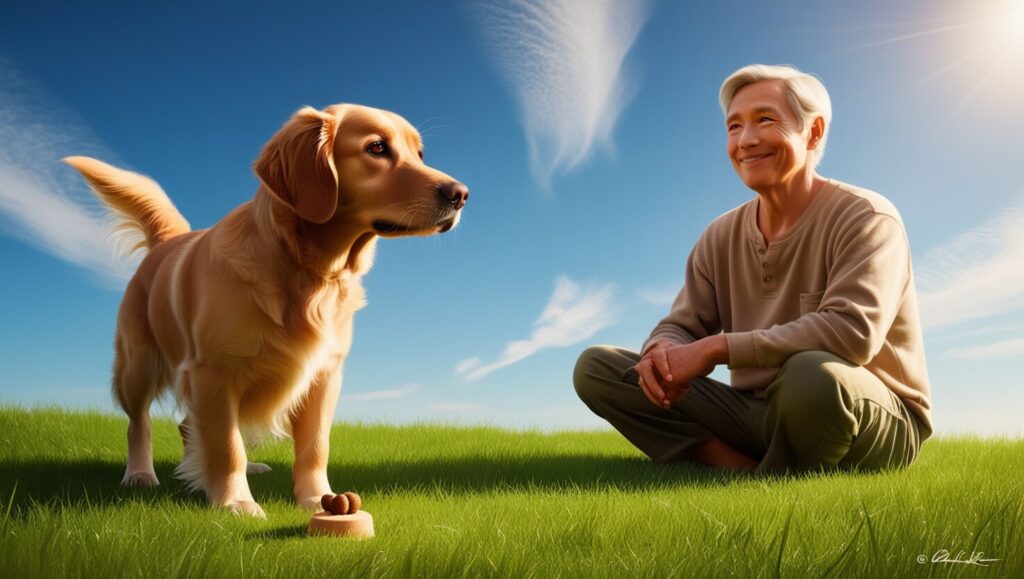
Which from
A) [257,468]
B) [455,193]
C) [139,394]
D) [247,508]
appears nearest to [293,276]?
[455,193]

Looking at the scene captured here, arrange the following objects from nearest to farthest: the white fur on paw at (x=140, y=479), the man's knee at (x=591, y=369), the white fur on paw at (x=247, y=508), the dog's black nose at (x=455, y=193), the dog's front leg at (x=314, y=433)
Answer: the white fur on paw at (x=247, y=508) → the dog's black nose at (x=455, y=193) → the dog's front leg at (x=314, y=433) → the white fur on paw at (x=140, y=479) → the man's knee at (x=591, y=369)

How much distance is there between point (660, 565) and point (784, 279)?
2685 mm

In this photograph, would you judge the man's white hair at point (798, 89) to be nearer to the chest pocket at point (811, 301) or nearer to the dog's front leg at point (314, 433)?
the chest pocket at point (811, 301)

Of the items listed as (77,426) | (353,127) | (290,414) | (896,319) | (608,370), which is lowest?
(77,426)

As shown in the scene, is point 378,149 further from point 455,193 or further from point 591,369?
point 591,369

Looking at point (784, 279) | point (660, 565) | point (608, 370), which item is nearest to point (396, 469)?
point (608, 370)

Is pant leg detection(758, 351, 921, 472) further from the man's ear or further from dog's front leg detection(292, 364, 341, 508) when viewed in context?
dog's front leg detection(292, 364, 341, 508)

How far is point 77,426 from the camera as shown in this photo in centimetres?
585

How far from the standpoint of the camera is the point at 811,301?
4195 mm

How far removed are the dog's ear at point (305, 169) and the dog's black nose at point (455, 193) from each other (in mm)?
408

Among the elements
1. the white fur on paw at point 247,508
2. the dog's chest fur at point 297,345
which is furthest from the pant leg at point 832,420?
the white fur on paw at point 247,508

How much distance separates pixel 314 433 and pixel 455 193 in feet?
3.95

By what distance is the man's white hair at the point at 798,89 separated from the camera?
4.14 metres

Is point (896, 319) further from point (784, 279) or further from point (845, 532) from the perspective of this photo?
point (845, 532)
